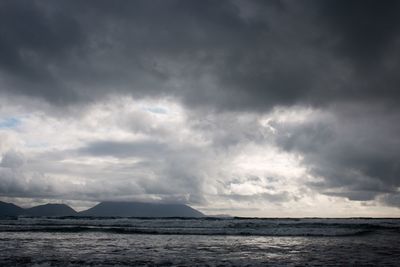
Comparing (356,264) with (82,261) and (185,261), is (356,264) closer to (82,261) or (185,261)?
(185,261)

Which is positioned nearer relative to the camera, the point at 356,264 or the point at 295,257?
the point at 356,264

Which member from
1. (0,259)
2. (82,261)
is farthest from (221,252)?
(0,259)

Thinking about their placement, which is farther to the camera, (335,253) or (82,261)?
(335,253)

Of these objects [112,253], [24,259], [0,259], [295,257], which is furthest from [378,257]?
[0,259]

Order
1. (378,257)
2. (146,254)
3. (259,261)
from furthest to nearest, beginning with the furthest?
(146,254) < (378,257) < (259,261)

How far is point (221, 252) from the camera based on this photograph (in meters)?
22.9

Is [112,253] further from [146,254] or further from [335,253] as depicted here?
[335,253]

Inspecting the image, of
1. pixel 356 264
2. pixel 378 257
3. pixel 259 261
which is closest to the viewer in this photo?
pixel 356 264

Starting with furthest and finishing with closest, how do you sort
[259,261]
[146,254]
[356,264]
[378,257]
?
[146,254], [378,257], [259,261], [356,264]

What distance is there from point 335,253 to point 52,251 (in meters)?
19.2

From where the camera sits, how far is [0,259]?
1923 centimetres

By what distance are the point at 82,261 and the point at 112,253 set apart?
3734 millimetres

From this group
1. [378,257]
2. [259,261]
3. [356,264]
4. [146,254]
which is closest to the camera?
[356,264]

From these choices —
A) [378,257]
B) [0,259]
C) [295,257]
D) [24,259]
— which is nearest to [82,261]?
[24,259]
